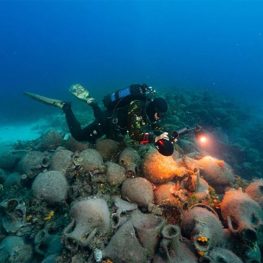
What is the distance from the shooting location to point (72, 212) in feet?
14.8

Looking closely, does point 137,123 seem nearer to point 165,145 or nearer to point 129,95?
point 129,95

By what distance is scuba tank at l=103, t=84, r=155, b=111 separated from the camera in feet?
21.0

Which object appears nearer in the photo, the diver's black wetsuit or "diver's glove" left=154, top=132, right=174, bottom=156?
"diver's glove" left=154, top=132, right=174, bottom=156

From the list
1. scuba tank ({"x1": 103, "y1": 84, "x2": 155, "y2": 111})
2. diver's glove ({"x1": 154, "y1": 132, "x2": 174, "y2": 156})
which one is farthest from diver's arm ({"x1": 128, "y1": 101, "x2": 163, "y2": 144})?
diver's glove ({"x1": 154, "y1": 132, "x2": 174, "y2": 156})

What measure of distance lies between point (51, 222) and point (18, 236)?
1.93 feet

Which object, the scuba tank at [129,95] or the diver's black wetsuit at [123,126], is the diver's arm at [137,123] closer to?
the diver's black wetsuit at [123,126]

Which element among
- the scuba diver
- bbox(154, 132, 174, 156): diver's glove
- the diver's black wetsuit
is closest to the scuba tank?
the scuba diver

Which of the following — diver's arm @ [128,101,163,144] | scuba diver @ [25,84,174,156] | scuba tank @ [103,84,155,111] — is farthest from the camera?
scuba tank @ [103,84,155,111]

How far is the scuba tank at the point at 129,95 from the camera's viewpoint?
6.39 m

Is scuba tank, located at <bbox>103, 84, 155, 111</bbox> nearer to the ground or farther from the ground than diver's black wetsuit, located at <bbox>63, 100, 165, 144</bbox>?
farther from the ground

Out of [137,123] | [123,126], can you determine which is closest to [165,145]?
[137,123]

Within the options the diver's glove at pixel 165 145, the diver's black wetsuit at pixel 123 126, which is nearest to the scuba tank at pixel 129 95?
the diver's black wetsuit at pixel 123 126

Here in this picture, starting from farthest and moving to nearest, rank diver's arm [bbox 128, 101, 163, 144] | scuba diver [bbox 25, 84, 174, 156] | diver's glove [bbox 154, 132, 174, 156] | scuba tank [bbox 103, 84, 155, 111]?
scuba tank [bbox 103, 84, 155, 111] < diver's arm [bbox 128, 101, 163, 144] < scuba diver [bbox 25, 84, 174, 156] < diver's glove [bbox 154, 132, 174, 156]

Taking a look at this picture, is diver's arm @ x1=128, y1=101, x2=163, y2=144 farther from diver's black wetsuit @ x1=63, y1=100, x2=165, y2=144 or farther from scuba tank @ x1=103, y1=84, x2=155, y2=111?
scuba tank @ x1=103, y1=84, x2=155, y2=111
